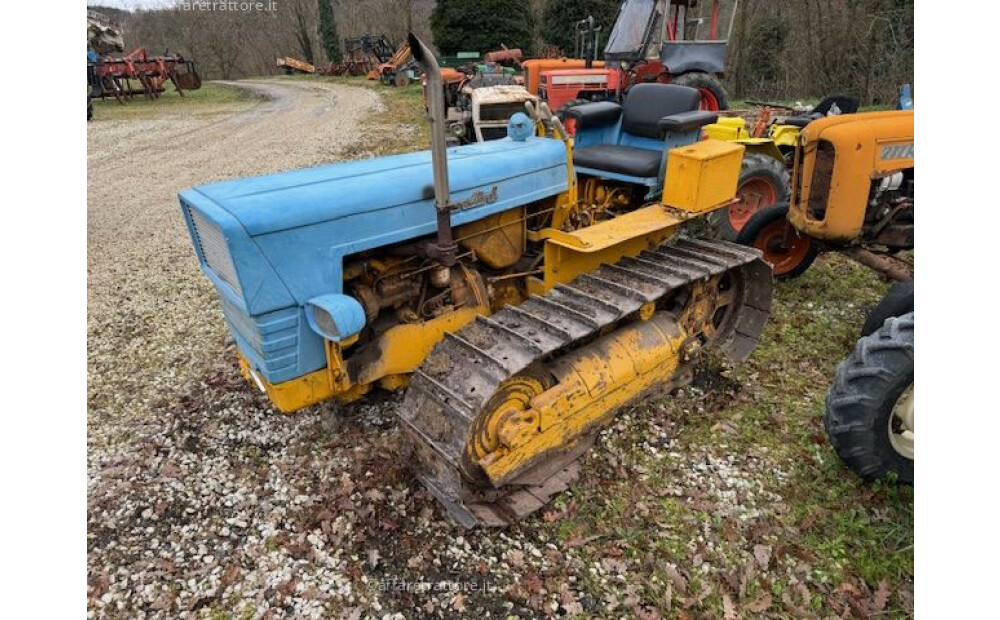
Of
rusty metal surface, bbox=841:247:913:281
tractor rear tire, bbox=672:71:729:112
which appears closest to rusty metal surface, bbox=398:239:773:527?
rusty metal surface, bbox=841:247:913:281

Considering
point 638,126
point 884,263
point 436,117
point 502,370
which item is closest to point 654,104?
point 638,126

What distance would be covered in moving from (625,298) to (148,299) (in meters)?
4.56

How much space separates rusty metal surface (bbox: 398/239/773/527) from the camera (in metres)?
Result: 2.68

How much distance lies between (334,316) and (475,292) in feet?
3.17

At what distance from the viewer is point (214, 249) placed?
8.89ft

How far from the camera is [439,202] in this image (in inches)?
101

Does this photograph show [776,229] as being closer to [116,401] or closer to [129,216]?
[116,401]

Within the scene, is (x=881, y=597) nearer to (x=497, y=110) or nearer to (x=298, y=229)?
(x=298, y=229)

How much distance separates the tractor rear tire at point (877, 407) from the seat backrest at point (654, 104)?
7.61 feet

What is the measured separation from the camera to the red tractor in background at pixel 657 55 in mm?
10133

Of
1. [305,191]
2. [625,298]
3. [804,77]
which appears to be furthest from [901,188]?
[804,77]

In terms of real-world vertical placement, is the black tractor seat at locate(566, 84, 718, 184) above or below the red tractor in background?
below

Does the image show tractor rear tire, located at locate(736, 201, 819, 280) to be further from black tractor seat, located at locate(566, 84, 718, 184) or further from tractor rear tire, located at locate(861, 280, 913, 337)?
tractor rear tire, located at locate(861, 280, 913, 337)

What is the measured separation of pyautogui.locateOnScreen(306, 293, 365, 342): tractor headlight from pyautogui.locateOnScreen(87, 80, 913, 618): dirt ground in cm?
87
